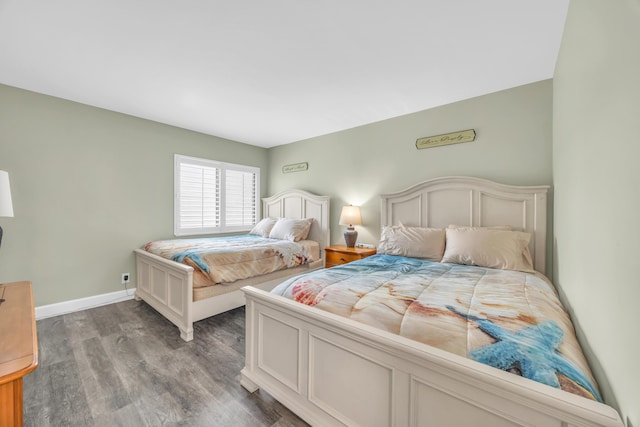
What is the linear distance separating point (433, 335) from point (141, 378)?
2.03 metres

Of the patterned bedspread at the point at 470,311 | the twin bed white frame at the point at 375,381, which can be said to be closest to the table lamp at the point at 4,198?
the twin bed white frame at the point at 375,381

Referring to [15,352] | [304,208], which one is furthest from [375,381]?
[304,208]

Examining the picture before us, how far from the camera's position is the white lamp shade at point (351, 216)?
3.56 m

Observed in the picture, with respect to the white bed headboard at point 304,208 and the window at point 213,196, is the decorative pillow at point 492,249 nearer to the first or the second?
the white bed headboard at point 304,208

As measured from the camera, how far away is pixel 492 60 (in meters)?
2.16

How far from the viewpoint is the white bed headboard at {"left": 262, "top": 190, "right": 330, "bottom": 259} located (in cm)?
406

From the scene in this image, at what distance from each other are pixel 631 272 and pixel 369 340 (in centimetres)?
90

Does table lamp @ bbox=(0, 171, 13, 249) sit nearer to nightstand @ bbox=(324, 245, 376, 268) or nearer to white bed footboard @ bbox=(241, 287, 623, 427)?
white bed footboard @ bbox=(241, 287, 623, 427)

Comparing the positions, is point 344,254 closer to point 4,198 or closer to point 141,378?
point 141,378

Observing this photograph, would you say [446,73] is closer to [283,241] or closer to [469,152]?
[469,152]

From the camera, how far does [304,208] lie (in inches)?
171

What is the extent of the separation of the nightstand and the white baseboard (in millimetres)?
2672

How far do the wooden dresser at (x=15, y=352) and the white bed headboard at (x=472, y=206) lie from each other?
3069 millimetres

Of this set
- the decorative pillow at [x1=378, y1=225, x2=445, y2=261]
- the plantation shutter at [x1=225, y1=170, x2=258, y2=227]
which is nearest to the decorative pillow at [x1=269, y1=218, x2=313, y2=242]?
the plantation shutter at [x1=225, y1=170, x2=258, y2=227]
